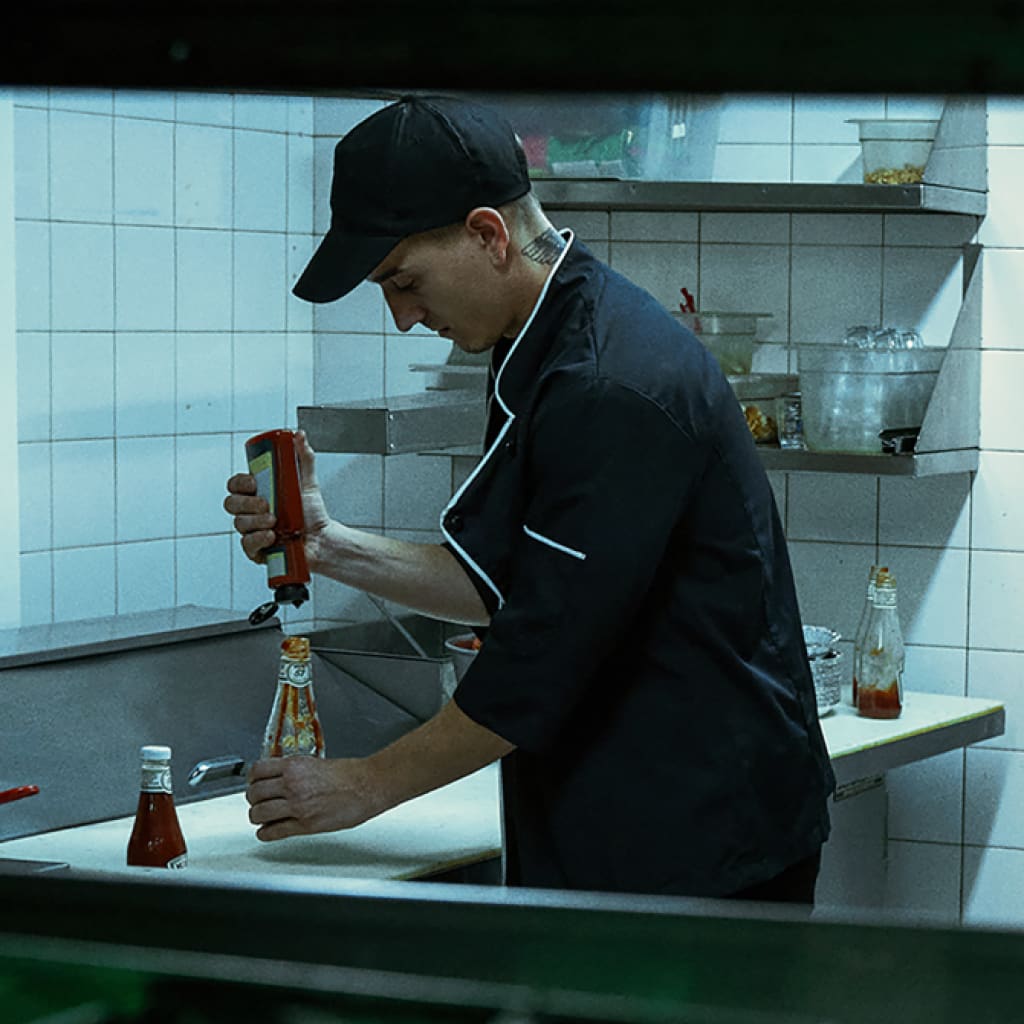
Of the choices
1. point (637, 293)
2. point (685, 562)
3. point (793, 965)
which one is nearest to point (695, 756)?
point (685, 562)

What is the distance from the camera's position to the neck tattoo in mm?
1664

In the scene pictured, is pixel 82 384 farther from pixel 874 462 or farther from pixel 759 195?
pixel 874 462

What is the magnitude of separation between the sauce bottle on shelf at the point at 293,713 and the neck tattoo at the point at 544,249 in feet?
1.75

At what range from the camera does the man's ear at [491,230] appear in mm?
1619

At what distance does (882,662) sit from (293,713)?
1.23 meters

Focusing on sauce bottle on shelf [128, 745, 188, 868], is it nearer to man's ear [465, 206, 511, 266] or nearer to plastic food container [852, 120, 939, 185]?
man's ear [465, 206, 511, 266]

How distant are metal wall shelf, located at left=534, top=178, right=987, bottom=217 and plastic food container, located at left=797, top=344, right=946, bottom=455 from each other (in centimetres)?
25

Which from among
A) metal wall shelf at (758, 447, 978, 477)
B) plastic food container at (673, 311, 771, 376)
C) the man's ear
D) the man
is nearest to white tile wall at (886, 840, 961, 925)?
metal wall shelf at (758, 447, 978, 477)

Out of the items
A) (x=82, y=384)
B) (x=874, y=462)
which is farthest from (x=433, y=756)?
(x=82, y=384)

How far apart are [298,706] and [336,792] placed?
0.19 meters

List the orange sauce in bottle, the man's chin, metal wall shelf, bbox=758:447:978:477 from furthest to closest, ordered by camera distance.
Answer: metal wall shelf, bbox=758:447:978:477
the orange sauce in bottle
the man's chin

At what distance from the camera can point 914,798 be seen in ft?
10.5

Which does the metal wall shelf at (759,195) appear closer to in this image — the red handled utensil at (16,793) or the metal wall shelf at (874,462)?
the metal wall shelf at (874,462)

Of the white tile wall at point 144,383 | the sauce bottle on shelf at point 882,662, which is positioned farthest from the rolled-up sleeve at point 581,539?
the white tile wall at point 144,383
